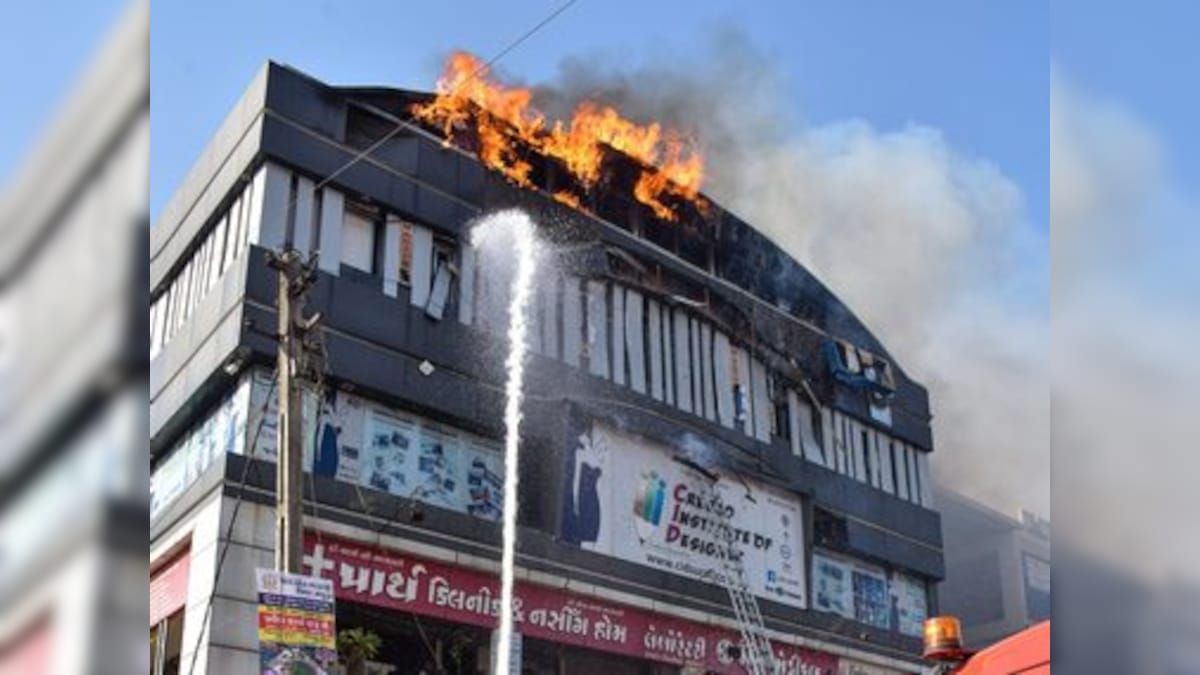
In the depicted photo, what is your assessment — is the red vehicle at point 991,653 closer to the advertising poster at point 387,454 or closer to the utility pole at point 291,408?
the utility pole at point 291,408

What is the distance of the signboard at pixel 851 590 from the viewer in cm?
2184

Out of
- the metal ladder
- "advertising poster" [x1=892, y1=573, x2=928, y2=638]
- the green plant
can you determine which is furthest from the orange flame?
"advertising poster" [x1=892, y1=573, x2=928, y2=638]

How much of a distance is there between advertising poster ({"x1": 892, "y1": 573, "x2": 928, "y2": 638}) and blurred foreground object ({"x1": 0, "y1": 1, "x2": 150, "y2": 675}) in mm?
23398

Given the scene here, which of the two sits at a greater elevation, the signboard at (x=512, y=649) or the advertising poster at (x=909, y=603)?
the advertising poster at (x=909, y=603)

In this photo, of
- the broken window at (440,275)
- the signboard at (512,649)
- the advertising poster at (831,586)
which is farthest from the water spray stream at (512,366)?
the advertising poster at (831,586)

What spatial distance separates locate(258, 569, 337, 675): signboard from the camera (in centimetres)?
731

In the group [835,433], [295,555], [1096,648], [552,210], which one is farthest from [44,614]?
[835,433]

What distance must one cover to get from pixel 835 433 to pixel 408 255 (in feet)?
32.6

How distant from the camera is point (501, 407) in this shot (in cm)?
1788

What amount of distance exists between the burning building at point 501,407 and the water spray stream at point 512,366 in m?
0.19

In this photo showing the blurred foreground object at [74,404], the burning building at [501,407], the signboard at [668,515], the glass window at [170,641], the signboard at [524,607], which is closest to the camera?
the blurred foreground object at [74,404]

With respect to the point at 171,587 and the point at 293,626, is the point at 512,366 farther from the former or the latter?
the point at 293,626

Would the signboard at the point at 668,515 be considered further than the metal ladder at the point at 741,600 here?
No

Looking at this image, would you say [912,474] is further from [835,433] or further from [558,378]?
[558,378]
